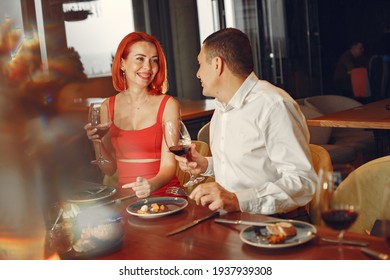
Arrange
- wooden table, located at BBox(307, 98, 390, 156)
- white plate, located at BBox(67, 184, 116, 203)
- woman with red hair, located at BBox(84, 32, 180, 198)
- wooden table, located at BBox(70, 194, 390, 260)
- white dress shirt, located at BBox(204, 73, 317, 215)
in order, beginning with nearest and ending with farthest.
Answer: wooden table, located at BBox(70, 194, 390, 260) → white dress shirt, located at BBox(204, 73, 317, 215) → white plate, located at BBox(67, 184, 116, 203) → woman with red hair, located at BBox(84, 32, 180, 198) → wooden table, located at BBox(307, 98, 390, 156)

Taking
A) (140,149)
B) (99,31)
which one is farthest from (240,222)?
(99,31)

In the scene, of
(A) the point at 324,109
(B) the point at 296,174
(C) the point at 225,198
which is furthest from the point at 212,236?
(A) the point at 324,109

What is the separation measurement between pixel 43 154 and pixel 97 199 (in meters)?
0.93

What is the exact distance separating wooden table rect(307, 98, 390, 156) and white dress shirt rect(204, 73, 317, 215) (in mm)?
1489

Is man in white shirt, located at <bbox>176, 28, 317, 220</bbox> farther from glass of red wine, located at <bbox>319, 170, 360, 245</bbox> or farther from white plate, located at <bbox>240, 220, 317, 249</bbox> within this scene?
glass of red wine, located at <bbox>319, 170, 360, 245</bbox>

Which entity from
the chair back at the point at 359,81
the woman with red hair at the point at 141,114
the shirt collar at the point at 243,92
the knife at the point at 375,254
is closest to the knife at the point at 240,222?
the knife at the point at 375,254

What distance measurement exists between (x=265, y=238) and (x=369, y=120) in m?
2.16

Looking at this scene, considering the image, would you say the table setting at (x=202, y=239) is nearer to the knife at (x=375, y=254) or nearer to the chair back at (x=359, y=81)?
the knife at (x=375, y=254)

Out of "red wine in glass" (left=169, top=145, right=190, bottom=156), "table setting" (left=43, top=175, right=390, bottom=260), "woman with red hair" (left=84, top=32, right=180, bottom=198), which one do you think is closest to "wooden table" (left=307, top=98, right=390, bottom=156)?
"woman with red hair" (left=84, top=32, right=180, bottom=198)

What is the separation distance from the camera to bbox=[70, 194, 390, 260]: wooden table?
1.16 meters

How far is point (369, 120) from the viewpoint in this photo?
10.5 feet

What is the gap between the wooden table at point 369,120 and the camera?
3150 mm

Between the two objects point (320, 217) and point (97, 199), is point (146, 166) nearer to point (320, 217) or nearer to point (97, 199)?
point (97, 199)
